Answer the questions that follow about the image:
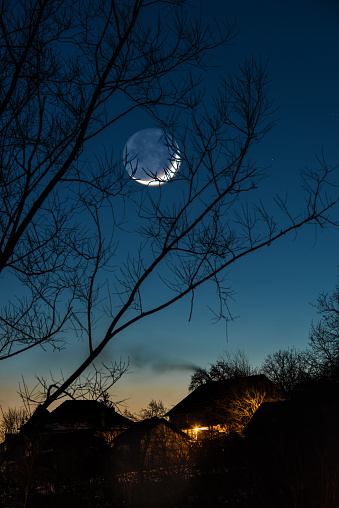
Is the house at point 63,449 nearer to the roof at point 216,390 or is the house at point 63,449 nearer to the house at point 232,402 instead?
the house at point 232,402

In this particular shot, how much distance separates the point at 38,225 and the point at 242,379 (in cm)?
3024

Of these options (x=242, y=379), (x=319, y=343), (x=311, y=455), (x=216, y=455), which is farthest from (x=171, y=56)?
(x=242, y=379)

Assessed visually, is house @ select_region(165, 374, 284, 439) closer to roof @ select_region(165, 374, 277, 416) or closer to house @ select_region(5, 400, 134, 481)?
roof @ select_region(165, 374, 277, 416)

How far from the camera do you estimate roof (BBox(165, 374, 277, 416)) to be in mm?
31109

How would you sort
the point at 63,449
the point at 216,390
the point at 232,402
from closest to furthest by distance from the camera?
Answer: the point at 63,449, the point at 232,402, the point at 216,390

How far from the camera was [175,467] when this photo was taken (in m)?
10.6

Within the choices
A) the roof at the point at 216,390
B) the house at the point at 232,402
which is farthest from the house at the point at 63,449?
the roof at the point at 216,390

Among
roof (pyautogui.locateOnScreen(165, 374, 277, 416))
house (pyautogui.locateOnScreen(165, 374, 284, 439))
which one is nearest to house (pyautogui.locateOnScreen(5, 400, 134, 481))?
house (pyautogui.locateOnScreen(165, 374, 284, 439))

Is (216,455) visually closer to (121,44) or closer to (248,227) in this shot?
(248,227)

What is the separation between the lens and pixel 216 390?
34.8 m

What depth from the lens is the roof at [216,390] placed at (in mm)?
31109

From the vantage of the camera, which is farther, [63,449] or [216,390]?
[216,390]

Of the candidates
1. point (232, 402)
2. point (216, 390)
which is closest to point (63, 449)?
point (232, 402)

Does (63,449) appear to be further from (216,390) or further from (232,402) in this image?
(216,390)
